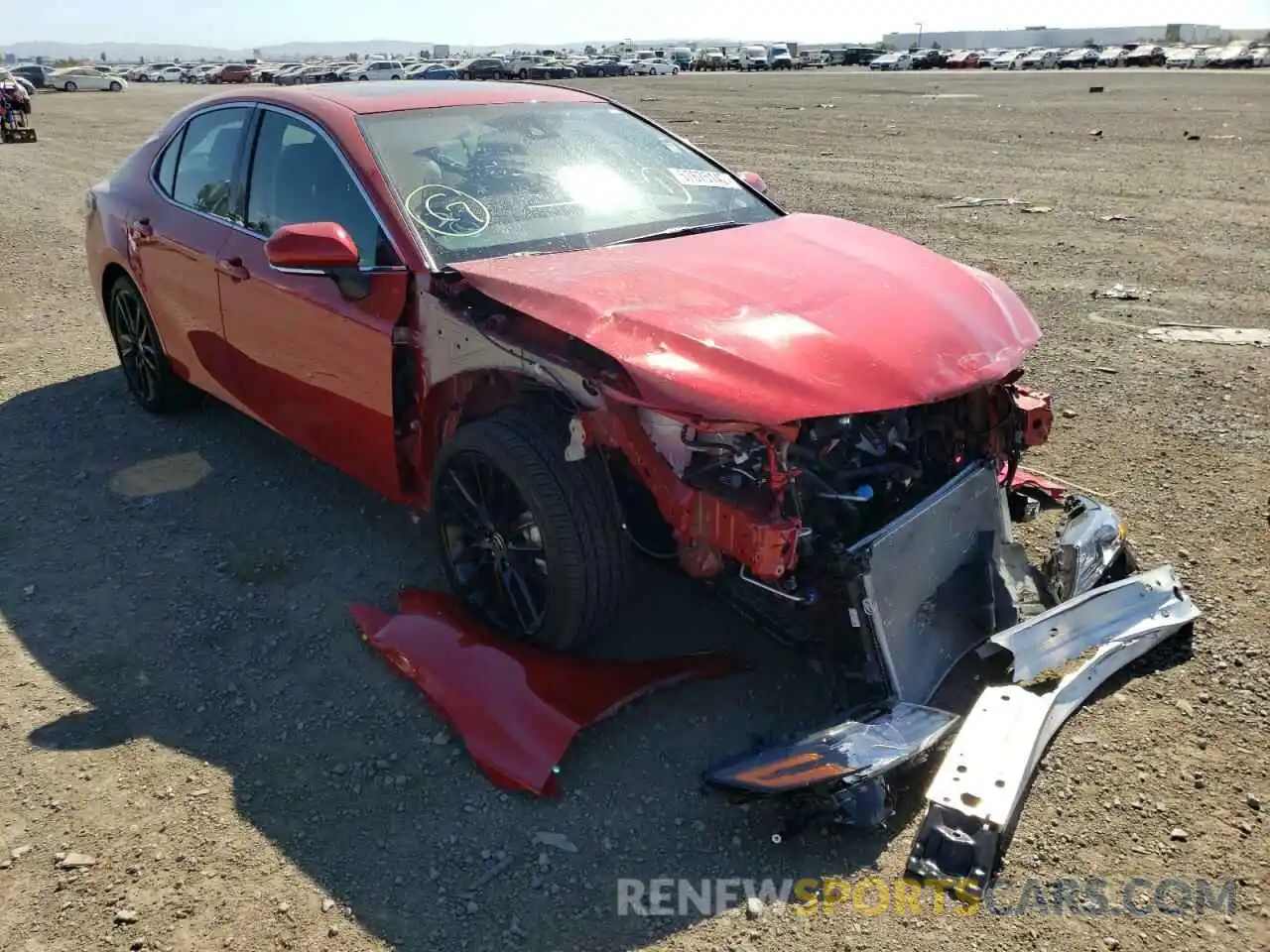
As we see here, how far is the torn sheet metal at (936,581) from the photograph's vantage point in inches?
114

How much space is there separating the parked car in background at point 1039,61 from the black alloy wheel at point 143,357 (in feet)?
202

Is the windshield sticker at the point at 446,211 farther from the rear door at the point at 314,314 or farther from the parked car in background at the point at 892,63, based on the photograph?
the parked car in background at the point at 892,63

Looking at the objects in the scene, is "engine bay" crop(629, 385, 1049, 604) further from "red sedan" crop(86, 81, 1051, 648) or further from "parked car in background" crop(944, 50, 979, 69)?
"parked car in background" crop(944, 50, 979, 69)

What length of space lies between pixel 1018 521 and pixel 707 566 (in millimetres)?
1852

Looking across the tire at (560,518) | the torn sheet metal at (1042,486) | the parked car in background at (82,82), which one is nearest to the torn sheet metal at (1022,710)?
the torn sheet metal at (1042,486)

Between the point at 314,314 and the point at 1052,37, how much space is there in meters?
154

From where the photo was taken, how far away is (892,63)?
201 feet

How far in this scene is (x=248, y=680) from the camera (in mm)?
3422

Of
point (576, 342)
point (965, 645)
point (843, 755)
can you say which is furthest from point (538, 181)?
point (843, 755)

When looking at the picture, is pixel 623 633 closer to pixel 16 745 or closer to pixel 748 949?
pixel 748 949

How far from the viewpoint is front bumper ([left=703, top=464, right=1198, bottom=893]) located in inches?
102

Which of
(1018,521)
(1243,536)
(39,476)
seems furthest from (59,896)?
(1243,536)

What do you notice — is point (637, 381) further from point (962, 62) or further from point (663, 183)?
point (962, 62)

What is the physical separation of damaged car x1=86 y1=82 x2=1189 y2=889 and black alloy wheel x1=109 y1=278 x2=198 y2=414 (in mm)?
977
